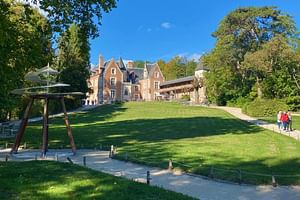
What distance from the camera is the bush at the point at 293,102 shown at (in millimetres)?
54253

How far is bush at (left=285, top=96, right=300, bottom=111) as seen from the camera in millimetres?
54253

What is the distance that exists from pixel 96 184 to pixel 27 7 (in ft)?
39.2

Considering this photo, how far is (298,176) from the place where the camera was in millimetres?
12469

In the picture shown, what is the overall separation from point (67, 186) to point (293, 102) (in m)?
50.8

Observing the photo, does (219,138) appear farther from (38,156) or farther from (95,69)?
(95,69)

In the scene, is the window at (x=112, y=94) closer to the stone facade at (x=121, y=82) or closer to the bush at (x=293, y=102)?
the stone facade at (x=121, y=82)

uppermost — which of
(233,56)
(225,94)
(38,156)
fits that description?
(233,56)

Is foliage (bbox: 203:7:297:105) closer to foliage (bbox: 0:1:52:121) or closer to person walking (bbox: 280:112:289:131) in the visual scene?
person walking (bbox: 280:112:289:131)

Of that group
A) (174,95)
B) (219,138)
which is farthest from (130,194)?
(174,95)

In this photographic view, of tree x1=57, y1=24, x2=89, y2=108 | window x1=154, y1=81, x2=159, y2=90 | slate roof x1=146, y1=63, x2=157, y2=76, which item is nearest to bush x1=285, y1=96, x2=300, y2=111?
tree x1=57, y1=24, x2=89, y2=108

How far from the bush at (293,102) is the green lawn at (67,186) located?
48115mm

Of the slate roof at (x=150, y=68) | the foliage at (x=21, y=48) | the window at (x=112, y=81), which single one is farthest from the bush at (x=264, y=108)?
the slate roof at (x=150, y=68)

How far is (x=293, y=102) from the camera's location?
54.7 m

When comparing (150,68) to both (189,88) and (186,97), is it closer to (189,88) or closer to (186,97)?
(189,88)
